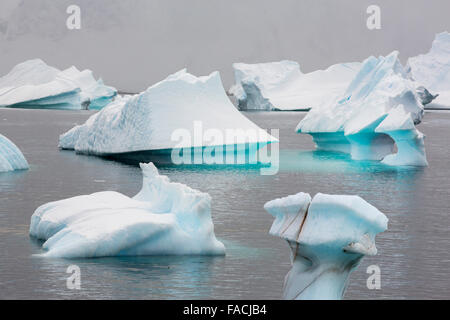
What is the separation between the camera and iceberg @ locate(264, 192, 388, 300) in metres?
8.65

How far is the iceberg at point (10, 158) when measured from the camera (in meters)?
24.0

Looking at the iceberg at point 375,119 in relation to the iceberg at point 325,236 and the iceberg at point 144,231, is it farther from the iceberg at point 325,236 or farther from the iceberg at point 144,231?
the iceberg at point 325,236

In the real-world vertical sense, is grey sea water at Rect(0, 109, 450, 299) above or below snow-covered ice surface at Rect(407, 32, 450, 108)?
below

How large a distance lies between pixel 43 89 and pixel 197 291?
237ft

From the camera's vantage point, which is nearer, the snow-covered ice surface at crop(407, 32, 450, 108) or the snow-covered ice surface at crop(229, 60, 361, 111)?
the snow-covered ice surface at crop(407, 32, 450, 108)

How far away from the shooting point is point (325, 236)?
8.67 metres

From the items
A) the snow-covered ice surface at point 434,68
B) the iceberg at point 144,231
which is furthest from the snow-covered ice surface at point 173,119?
the snow-covered ice surface at point 434,68

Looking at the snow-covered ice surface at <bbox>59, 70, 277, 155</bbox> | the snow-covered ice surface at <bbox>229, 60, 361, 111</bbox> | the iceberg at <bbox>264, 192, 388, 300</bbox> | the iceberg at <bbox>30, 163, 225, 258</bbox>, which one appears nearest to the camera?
the iceberg at <bbox>264, 192, 388, 300</bbox>

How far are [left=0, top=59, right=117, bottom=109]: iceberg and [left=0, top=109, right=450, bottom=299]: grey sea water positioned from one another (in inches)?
1994

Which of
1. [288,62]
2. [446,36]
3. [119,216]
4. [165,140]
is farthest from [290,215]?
[288,62]

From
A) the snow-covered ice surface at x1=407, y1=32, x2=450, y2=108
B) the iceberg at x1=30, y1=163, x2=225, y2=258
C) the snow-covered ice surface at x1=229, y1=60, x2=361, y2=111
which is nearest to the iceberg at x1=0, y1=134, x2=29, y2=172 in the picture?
the iceberg at x1=30, y1=163, x2=225, y2=258

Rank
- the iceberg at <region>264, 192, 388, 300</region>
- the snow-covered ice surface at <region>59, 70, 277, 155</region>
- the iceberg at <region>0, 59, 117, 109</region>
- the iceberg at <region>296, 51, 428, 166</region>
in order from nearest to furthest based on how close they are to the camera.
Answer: the iceberg at <region>264, 192, 388, 300</region>
the snow-covered ice surface at <region>59, 70, 277, 155</region>
the iceberg at <region>296, 51, 428, 166</region>
the iceberg at <region>0, 59, 117, 109</region>

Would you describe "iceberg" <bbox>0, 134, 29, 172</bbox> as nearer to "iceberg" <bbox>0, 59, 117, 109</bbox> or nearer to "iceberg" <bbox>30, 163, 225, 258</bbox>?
"iceberg" <bbox>30, 163, 225, 258</bbox>

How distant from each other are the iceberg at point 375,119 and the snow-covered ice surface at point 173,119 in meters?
4.69
